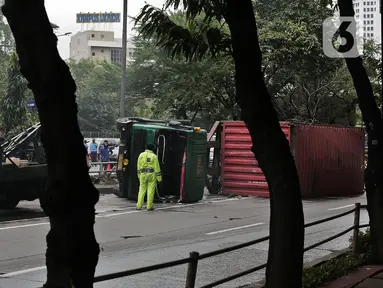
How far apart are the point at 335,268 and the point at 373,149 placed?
1679mm

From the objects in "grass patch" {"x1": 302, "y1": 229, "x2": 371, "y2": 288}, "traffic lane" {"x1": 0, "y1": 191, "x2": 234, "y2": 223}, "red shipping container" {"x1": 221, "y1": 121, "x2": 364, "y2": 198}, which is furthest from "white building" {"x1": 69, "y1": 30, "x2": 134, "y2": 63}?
"grass patch" {"x1": 302, "y1": 229, "x2": 371, "y2": 288}

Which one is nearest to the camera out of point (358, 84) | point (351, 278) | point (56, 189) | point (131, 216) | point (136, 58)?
point (56, 189)

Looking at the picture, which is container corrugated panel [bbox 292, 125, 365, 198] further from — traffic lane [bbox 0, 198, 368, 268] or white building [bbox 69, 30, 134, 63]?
white building [bbox 69, 30, 134, 63]

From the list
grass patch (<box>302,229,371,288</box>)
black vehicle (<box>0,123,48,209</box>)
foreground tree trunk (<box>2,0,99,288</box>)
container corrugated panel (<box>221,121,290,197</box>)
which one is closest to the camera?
foreground tree trunk (<box>2,0,99,288</box>)

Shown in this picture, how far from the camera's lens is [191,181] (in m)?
15.8

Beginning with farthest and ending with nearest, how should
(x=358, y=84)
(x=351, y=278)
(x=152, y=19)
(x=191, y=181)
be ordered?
(x=191, y=181) < (x=358, y=84) < (x=351, y=278) < (x=152, y=19)

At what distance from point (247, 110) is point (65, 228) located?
234 cm

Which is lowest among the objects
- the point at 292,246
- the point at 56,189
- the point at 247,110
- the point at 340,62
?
the point at 292,246

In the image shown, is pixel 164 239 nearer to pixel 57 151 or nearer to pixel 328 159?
pixel 57 151

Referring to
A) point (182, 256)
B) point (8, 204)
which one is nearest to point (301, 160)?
point (8, 204)

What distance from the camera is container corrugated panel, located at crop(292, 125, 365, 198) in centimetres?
1781

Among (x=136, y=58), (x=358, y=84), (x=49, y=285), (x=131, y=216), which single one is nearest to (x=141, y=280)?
(x=358, y=84)

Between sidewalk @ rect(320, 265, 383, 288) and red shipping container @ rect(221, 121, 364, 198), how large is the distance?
1035 centimetres

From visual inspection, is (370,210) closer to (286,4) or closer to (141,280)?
(141,280)
